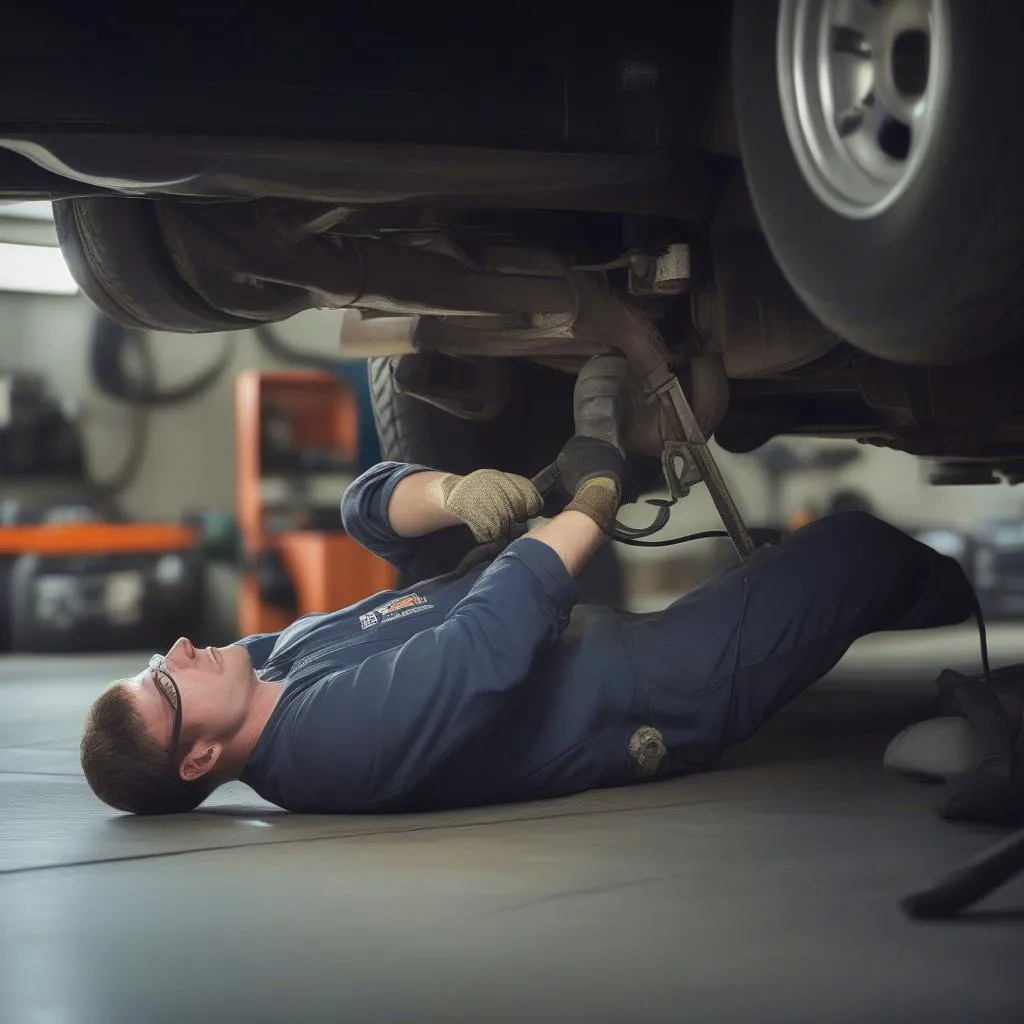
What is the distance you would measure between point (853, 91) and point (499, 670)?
93 cm

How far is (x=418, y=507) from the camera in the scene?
281 centimetres

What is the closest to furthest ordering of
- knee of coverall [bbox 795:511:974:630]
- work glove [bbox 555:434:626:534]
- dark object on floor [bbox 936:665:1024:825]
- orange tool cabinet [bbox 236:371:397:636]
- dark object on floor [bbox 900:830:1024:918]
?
dark object on floor [bbox 900:830:1024:918]
dark object on floor [bbox 936:665:1024:825]
work glove [bbox 555:434:626:534]
knee of coverall [bbox 795:511:974:630]
orange tool cabinet [bbox 236:371:397:636]

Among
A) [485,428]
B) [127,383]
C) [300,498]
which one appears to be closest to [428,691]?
[485,428]

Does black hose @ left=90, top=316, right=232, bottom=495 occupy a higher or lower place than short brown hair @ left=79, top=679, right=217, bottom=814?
higher

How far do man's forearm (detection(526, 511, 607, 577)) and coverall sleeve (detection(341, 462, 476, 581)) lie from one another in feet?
1.46

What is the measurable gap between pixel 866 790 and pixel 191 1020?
4.72 ft

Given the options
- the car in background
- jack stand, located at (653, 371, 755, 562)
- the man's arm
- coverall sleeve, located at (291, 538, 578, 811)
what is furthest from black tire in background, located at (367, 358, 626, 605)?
coverall sleeve, located at (291, 538, 578, 811)

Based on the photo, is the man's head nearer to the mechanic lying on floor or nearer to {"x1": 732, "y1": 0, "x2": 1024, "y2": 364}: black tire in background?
the mechanic lying on floor

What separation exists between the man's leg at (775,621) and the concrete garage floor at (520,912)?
0.13 m

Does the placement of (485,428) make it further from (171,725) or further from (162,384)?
(162,384)

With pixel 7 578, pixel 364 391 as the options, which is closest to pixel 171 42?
pixel 7 578

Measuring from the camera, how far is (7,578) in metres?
7.27

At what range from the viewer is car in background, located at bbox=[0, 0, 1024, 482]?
1.88 meters

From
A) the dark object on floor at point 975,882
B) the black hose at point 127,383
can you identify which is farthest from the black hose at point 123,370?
the dark object on floor at point 975,882
